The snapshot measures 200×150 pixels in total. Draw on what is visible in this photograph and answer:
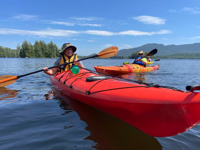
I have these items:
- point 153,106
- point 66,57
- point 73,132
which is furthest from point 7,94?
point 153,106

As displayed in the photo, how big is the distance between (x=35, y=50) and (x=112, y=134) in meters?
87.1

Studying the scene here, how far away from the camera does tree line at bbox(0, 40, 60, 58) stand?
76.9m

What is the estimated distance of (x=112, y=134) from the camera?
2.72 metres

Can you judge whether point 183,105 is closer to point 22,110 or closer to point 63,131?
point 63,131

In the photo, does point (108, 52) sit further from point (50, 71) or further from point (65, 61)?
point (50, 71)

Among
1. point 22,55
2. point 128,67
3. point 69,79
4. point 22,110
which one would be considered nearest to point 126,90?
point 69,79

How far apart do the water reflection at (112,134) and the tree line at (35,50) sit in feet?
273

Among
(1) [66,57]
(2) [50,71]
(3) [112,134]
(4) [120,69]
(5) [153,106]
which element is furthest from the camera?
(4) [120,69]

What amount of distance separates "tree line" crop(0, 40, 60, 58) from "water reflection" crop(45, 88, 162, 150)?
273 ft

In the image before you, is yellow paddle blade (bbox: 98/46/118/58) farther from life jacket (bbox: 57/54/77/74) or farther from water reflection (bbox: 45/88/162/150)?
water reflection (bbox: 45/88/162/150)

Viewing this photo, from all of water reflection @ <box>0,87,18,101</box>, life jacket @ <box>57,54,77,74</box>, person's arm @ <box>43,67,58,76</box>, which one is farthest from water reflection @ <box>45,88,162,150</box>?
water reflection @ <box>0,87,18,101</box>

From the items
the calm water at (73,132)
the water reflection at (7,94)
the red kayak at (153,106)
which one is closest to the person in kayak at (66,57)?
the water reflection at (7,94)

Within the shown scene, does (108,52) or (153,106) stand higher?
(108,52)

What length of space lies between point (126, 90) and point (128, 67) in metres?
8.76
